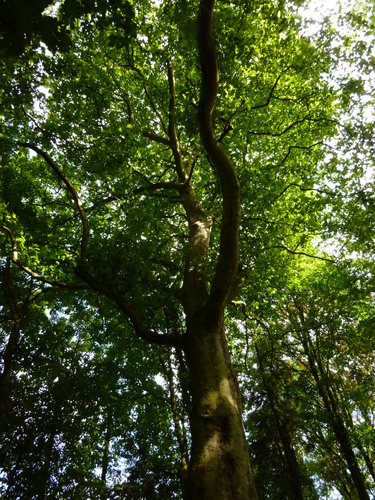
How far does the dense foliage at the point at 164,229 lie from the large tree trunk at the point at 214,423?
1.51 ft

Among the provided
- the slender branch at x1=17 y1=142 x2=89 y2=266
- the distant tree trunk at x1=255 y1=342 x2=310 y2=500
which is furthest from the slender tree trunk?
the slender branch at x1=17 y1=142 x2=89 y2=266

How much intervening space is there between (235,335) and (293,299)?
10.8 feet

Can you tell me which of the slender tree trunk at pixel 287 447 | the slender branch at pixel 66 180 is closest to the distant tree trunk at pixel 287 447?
the slender tree trunk at pixel 287 447

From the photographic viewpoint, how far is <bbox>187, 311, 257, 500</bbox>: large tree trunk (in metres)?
3.09

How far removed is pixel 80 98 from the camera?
8.63 metres

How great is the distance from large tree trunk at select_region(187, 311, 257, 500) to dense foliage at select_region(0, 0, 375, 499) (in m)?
0.46

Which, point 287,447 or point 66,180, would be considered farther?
point 287,447

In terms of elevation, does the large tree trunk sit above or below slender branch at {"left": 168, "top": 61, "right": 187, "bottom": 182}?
below

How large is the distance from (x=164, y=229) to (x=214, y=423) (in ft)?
19.4

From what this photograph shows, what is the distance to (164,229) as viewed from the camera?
345 inches

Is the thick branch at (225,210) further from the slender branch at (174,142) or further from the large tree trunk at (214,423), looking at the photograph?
the slender branch at (174,142)

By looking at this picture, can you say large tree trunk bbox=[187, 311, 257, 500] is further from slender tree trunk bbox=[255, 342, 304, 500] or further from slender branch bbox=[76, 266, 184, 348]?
slender tree trunk bbox=[255, 342, 304, 500]

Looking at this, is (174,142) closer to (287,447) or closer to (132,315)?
(132,315)

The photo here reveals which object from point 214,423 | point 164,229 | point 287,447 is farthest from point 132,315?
point 287,447
